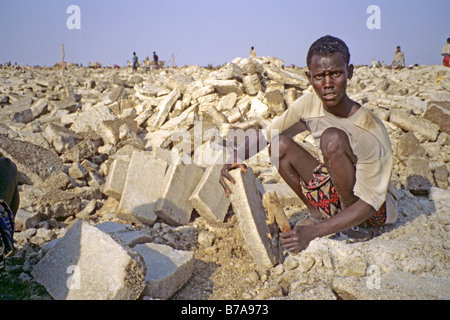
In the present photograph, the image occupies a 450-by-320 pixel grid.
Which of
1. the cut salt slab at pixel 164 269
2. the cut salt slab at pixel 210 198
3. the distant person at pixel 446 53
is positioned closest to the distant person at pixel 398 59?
the distant person at pixel 446 53

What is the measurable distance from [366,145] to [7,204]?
2.53 m

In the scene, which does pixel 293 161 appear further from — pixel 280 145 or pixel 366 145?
pixel 366 145

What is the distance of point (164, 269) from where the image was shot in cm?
219

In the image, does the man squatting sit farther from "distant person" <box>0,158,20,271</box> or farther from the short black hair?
"distant person" <box>0,158,20,271</box>

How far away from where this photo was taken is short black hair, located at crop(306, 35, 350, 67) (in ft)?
7.30

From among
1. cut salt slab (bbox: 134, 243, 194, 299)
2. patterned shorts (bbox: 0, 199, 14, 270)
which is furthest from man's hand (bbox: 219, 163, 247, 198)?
patterned shorts (bbox: 0, 199, 14, 270)

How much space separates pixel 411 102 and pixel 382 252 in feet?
17.8

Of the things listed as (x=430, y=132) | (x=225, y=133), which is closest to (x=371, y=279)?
(x=225, y=133)

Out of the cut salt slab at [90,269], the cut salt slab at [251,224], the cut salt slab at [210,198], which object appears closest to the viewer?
the cut salt slab at [90,269]

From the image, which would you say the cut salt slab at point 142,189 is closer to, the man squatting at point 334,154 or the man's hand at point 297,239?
the man squatting at point 334,154

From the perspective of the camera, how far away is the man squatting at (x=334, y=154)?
214 centimetres

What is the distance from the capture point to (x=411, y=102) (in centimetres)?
668

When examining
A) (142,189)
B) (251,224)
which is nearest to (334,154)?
(251,224)
